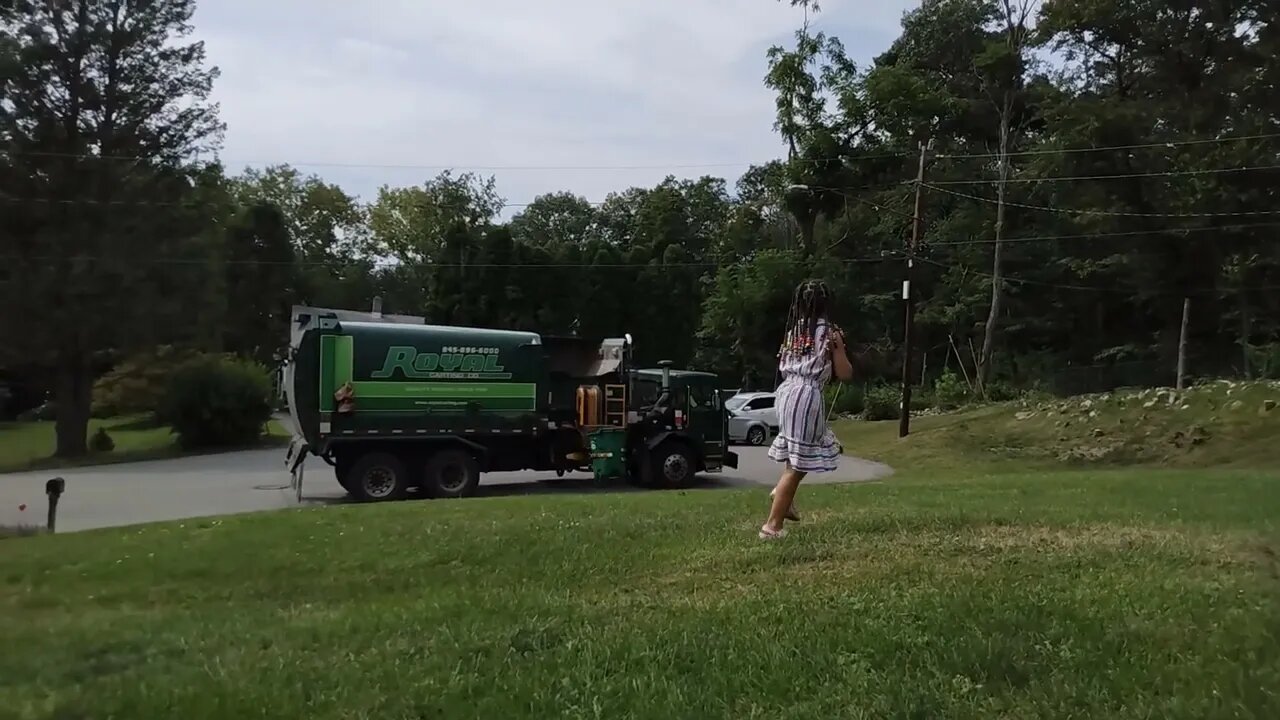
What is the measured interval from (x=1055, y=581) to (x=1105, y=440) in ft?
68.7

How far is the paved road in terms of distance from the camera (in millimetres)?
16641

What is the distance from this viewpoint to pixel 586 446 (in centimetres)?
2009

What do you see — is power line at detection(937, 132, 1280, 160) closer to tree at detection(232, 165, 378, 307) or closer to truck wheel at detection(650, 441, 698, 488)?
truck wheel at detection(650, 441, 698, 488)

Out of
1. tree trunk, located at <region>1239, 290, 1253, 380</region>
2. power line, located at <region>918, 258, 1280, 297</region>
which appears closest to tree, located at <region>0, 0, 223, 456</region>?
power line, located at <region>918, 258, 1280, 297</region>

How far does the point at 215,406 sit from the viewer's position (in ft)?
109

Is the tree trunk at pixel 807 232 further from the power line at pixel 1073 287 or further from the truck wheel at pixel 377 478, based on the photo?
the truck wheel at pixel 377 478

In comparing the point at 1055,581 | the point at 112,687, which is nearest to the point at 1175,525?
the point at 1055,581

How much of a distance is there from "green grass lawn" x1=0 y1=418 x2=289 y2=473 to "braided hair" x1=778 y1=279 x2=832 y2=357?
26146 mm

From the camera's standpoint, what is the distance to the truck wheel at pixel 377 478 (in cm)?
1803

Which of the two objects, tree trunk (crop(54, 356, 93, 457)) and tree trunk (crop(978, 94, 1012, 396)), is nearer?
tree trunk (crop(54, 356, 93, 457))

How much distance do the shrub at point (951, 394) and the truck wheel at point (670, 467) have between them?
2066 centimetres

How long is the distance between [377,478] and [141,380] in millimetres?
26613

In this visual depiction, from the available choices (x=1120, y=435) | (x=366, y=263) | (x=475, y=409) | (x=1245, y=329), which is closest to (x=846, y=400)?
(x=1245, y=329)

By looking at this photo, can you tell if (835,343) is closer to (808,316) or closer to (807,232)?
(808,316)
